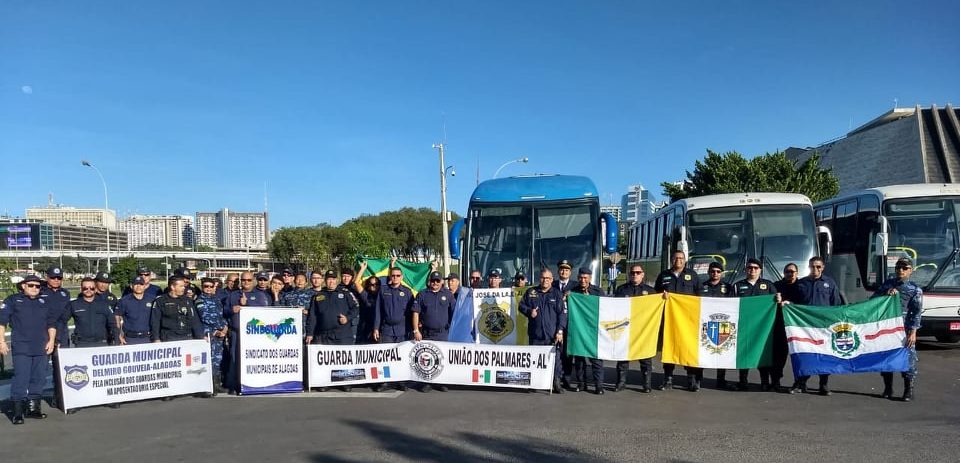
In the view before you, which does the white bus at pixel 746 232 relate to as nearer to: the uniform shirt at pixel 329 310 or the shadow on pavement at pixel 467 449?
the uniform shirt at pixel 329 310

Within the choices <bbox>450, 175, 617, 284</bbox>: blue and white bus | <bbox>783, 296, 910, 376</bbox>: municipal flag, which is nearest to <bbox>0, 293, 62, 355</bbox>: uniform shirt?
<bbox>450, 175, 617, 284</bbox>: blue and white bus

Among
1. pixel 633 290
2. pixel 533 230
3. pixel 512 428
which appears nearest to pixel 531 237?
pixel 533 230

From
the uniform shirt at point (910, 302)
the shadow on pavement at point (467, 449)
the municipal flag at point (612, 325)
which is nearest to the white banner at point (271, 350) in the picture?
the shadow on pavement at point (467, 449)

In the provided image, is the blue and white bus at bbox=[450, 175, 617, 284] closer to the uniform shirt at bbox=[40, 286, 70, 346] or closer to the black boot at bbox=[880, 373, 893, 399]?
the black boot at bbox=[880, 373, 893, 399]

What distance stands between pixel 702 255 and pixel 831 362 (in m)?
5.11

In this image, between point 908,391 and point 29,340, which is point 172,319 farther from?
point 908,391

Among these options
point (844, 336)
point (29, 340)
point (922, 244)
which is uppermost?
point (922, 244)

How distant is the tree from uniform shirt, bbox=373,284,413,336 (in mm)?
29904

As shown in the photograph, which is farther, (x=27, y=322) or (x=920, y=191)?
(x=920, y=191)

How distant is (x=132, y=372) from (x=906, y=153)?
205 feet

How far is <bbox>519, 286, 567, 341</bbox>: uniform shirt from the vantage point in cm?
920

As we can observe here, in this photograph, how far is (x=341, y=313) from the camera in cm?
967

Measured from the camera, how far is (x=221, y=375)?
1003cm

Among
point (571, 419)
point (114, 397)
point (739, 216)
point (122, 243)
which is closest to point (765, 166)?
point (739, 216)
